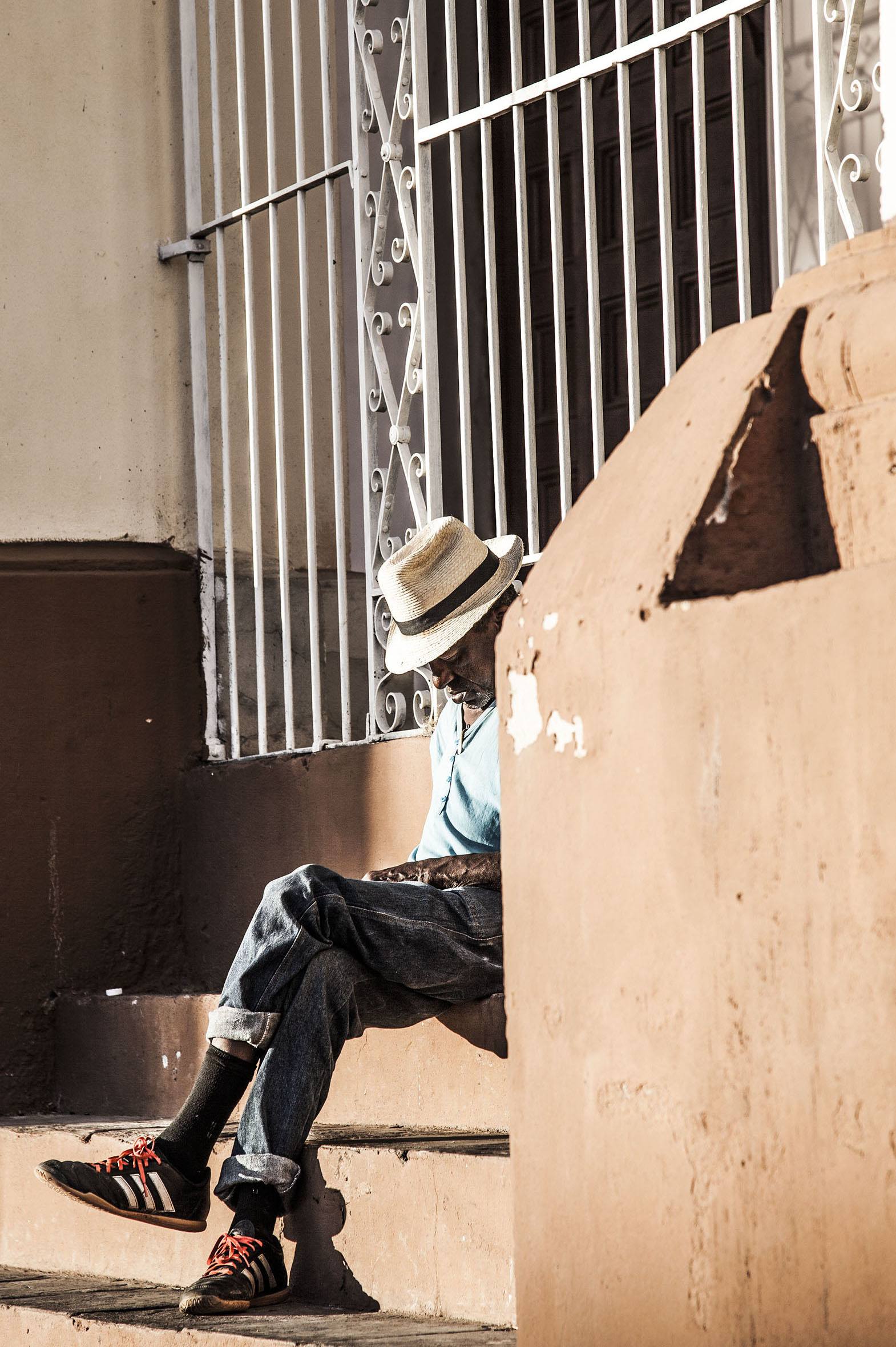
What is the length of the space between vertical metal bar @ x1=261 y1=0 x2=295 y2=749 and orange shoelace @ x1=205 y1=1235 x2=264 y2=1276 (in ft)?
6.49

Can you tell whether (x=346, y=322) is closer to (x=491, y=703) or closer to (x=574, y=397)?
(x=574, y=397)

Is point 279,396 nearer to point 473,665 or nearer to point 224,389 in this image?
point 224,389

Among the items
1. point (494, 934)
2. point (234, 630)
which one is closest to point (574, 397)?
point (234, 630)

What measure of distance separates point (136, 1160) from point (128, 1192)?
72 mm

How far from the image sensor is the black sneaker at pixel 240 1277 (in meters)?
3.43

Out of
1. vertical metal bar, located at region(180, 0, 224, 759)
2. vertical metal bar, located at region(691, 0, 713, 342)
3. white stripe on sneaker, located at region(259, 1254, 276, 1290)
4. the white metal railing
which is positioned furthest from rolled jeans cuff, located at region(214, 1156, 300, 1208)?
vertical metal bar, located at region(180, 0, 224, 759)

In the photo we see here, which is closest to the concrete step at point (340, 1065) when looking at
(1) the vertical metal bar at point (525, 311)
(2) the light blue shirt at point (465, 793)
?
(2) the light blue shirt at point (465, 793)

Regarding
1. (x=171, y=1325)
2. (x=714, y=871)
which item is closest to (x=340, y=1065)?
(x=171, y=1325)

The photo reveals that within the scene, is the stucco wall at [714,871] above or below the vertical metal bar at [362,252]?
below

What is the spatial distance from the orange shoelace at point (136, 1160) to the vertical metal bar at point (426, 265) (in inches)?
72.3

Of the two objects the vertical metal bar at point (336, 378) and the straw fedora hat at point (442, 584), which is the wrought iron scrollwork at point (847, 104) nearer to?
the straw fedora hat at point (442, 584)

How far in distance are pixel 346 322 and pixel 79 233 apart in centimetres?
85

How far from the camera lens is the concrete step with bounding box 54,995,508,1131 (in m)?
3.92

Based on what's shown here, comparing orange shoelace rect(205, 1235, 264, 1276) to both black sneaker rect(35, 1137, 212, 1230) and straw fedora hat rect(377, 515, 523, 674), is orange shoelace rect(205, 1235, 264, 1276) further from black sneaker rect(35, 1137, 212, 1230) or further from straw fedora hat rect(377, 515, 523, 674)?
straw fedora hat rect(377, 515, 523, 674)
